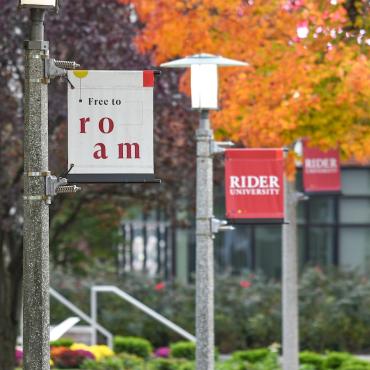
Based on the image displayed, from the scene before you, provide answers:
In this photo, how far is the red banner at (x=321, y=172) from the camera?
2105 centimetres

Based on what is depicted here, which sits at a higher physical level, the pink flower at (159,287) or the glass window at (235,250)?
the glass window at (235,250)

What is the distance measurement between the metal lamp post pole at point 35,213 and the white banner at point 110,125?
1.53 feet

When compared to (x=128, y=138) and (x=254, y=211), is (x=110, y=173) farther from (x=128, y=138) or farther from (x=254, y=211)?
(x=254, y=211)

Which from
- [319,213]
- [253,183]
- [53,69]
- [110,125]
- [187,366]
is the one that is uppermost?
[53,69]

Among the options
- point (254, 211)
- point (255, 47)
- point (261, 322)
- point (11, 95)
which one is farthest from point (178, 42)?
point (261, 322)

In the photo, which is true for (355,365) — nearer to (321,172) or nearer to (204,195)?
(321,172)

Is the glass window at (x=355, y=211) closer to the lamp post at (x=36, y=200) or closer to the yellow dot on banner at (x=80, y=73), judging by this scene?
the yellow dot on banner at (x=80, y=73)

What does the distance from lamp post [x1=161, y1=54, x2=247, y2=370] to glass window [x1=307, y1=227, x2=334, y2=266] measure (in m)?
19.4

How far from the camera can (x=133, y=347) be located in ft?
74.0

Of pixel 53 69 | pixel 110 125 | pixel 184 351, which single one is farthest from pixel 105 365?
pixel 53 69

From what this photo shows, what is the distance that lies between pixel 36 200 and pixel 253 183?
17.8ft

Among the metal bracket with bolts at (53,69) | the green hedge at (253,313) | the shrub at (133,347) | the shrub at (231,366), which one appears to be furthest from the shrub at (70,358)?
the metal bracket with bolts at (53,69)

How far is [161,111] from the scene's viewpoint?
19875mm

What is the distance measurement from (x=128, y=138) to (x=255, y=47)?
8.96 m
